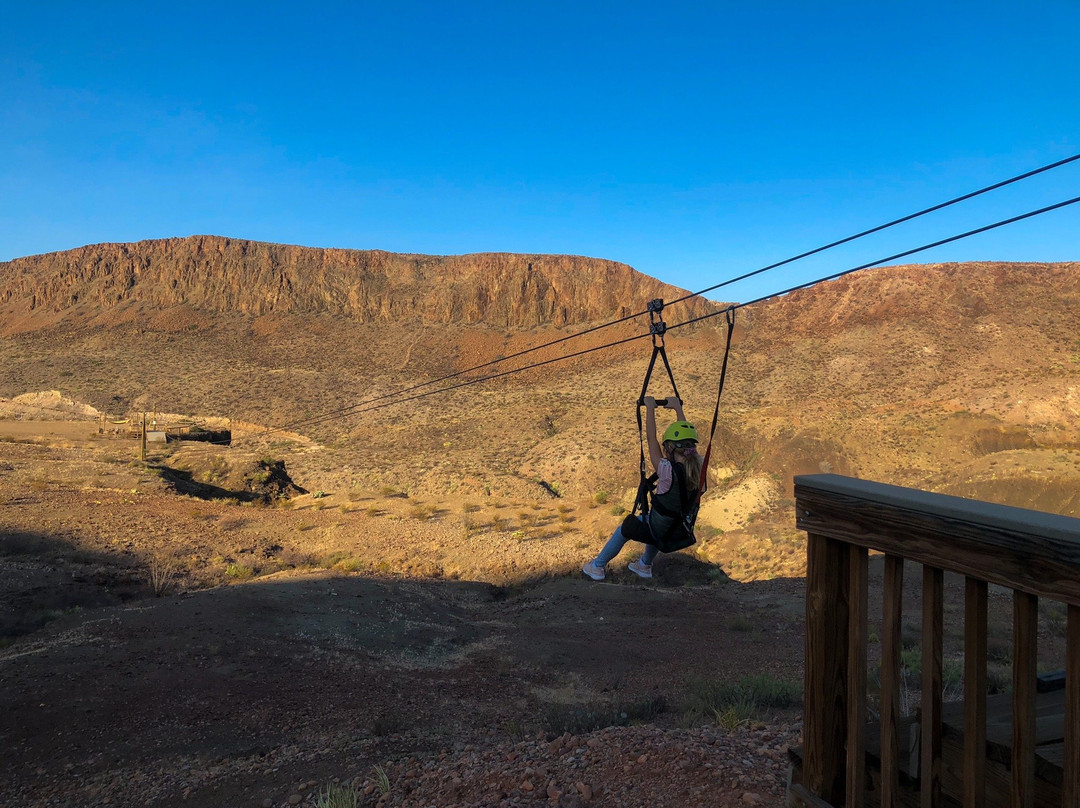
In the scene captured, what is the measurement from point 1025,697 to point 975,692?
137 millimetres

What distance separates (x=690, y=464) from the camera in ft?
21.1

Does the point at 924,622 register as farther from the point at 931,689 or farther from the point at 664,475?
the point at 664,475

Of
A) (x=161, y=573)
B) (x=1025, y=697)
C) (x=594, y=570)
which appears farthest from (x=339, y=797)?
(x=161, y=573)

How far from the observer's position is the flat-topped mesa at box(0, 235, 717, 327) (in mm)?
78000

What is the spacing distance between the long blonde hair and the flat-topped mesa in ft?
238

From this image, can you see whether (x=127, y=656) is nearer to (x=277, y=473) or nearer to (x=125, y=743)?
(x=125, y=743)

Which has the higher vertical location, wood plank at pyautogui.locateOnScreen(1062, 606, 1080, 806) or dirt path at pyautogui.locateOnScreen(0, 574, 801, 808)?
wood plank at pyautogui.locateOnScreen(1062, 606, 1080, 806)

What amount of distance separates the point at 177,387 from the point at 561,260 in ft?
164

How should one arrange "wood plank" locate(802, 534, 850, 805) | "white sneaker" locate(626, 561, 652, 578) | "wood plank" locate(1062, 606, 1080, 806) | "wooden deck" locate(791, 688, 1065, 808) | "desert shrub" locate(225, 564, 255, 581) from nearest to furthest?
"wood plank" locate(1062, 606, 1080, 806) < "wooden deck" locate(791, 688, 1065, 808) < "wood plank" locate(802, 534, 850, 805) < "white sneaker" locate(626, 561, 652, 578) < "desert shrub" locate(225, 564, 255, 581)

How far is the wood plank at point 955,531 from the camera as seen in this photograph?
5.24ft

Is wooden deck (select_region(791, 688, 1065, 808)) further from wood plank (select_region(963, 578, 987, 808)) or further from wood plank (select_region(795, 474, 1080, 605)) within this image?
wood plank (select_region(795, 474, 1080, 605))

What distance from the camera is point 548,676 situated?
10.5 meters

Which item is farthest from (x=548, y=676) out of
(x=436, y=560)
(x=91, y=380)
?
(x=91, y=380)

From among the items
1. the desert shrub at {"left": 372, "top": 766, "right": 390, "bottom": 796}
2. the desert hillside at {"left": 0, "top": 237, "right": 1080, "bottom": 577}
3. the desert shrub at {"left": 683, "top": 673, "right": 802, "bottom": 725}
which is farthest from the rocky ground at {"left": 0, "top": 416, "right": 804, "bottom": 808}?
the desert hillside at {"left": 0, "top": 237, "right": 1080, "bottom": 577}
